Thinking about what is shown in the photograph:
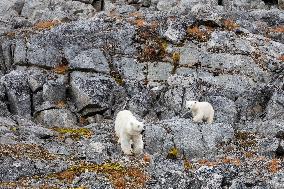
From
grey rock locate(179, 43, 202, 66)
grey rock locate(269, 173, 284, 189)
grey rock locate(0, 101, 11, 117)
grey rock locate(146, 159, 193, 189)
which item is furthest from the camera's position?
grey rock locate(179, 43, 202, 66)

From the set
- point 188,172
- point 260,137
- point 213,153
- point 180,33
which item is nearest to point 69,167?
point 188,172

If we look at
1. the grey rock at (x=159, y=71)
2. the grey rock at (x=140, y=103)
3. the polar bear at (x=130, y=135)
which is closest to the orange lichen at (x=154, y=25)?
the grey rock at (x=159, y=71)

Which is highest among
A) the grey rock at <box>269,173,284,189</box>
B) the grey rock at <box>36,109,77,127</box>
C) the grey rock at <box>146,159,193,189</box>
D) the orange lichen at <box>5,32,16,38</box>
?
the grey rock at <box>269,173,284,189</box>

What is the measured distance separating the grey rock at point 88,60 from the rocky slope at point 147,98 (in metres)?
0.08

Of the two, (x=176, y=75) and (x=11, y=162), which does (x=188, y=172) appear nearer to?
(x=11, y=162)

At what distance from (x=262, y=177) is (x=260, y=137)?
6604 mm

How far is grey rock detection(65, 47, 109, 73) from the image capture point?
3578cm

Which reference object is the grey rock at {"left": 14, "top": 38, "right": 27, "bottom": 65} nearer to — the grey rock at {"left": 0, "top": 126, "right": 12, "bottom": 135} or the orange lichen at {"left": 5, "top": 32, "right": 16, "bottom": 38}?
the orange lichen at {"left": 5, "top": 32, "right": 16, "bottom": 38}

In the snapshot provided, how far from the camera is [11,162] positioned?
74.9 ft

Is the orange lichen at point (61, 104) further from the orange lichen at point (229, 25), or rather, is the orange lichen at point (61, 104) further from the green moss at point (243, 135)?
the orange lichen at point (229, 25)

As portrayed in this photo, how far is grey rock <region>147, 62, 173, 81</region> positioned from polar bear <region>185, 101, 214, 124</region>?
662 cm

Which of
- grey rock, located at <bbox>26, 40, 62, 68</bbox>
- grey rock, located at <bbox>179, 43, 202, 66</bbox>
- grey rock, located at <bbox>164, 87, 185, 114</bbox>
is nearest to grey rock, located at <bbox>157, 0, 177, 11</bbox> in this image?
grey rock, located at <bbox>179, 43, 202, 66</bbox>

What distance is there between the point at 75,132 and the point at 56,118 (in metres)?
3.83

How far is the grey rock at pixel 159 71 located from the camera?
35.3 m
